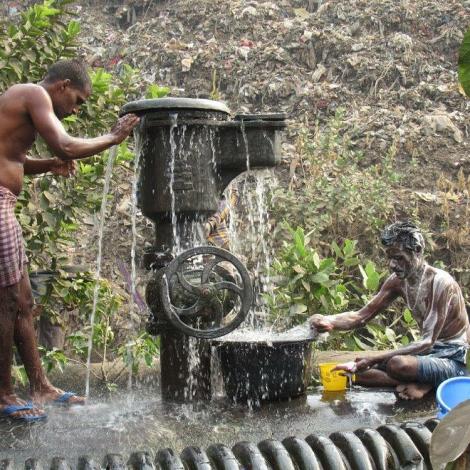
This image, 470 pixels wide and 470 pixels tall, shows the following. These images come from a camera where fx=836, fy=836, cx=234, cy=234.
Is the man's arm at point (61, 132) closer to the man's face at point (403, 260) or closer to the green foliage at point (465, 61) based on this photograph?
the man's face at point (403, 260)

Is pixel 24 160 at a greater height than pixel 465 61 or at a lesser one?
greater

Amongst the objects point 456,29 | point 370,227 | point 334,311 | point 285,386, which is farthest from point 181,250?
point 456,29

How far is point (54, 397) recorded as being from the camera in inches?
153

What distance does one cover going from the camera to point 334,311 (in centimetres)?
596

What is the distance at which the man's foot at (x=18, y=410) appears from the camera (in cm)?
363

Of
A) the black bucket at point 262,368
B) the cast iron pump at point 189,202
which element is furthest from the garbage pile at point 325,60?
the black bucket at point 262,368

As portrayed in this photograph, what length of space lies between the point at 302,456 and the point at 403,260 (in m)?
1.42

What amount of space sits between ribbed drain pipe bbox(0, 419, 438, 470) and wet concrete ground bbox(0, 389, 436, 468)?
26 centimetres

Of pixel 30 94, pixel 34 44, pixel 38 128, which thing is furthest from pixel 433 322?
pixel 34 44

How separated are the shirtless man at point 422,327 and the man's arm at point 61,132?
1.30 metres

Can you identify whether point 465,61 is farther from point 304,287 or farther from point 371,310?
point 304,287

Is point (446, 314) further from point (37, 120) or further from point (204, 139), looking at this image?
point (37, 120)

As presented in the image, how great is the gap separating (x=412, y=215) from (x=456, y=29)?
3435 millimetres

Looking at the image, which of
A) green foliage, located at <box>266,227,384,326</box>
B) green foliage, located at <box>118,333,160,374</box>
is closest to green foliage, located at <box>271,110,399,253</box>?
green foliage, located at <box>266,227,384,326</box>
